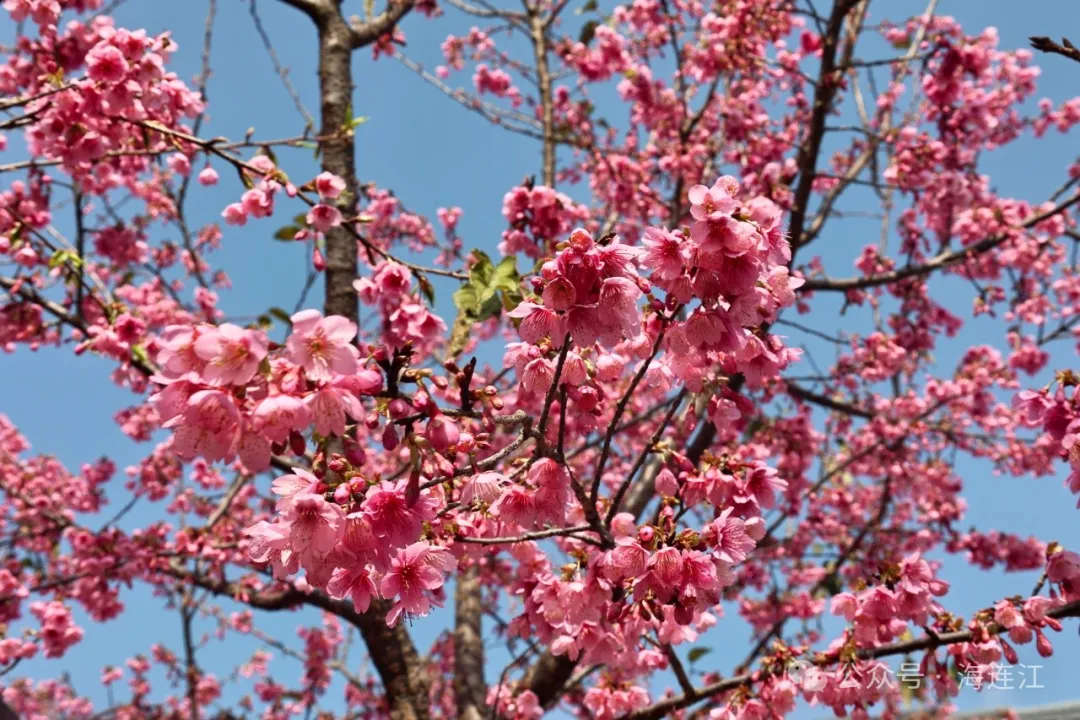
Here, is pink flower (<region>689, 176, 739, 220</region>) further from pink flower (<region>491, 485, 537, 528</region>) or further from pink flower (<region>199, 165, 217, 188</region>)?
pink flower (<region>199, 165, 217, 188</region>)

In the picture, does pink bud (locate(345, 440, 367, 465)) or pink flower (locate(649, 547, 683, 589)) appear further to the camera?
pink flower (locate(649, 547, 683, 589))

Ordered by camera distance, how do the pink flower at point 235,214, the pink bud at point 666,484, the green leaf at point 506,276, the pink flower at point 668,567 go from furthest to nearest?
the pink flower at point 235,214
the green leaf at point 506,276
the pink bud at point 666,484
the pink flower at point 668,567

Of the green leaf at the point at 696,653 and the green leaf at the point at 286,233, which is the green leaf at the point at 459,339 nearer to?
the green leaf at the point at 286,233

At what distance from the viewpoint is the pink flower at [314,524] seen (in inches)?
52.5

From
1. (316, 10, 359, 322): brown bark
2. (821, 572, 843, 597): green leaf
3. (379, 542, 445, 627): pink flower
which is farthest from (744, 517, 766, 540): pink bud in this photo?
(821, 572, 843, 597): green leaf

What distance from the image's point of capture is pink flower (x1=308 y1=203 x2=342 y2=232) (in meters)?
2.80

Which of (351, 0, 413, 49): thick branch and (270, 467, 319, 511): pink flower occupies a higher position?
(351, 0, 413, 49): thick branch

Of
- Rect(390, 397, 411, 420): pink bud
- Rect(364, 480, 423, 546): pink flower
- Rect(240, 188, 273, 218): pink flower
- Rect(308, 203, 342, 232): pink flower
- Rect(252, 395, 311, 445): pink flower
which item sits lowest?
Rect(364, 480, 423, 546): pink flower

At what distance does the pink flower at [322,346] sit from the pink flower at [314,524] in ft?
0.82

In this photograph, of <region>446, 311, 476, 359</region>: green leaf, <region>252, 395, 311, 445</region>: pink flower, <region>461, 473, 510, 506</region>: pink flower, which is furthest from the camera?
<region>446, 311, 476, 359</region>: green leaf

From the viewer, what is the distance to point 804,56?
6.23 meters

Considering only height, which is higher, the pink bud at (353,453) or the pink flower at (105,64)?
the pink flower at (105,64)

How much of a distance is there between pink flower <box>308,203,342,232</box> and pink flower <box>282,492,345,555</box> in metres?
1.73

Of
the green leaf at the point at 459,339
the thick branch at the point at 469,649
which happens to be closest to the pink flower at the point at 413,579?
the green leaf at the point at 459,339
